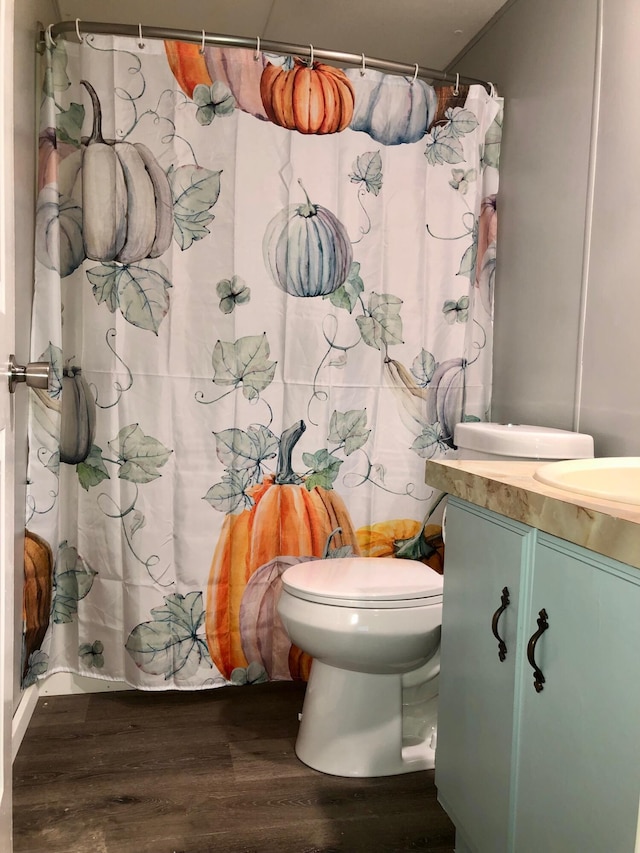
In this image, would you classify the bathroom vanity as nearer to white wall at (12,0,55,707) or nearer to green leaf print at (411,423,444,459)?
green leaf print at (411,423,444,459)

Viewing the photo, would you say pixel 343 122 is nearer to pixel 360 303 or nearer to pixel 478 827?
pixel 360 303

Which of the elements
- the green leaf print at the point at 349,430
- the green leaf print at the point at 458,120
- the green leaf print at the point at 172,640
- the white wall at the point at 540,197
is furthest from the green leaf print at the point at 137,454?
the green leaf print at the point at 458,120

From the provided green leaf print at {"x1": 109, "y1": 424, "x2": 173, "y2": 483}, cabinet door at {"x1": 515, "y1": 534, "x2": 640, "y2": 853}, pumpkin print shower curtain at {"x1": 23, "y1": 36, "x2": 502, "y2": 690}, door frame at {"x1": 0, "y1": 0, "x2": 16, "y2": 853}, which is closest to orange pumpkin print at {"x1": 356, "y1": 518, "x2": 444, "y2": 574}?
pumpkin print shower curtain at {"x1": 23, "y1": 36, "x2": 502, "y2": 690}

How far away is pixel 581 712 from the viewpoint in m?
0.94

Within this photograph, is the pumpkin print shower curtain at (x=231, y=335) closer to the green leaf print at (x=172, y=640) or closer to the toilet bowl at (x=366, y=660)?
the green leaf print at (x=172, y=640)

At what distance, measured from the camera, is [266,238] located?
204 cm

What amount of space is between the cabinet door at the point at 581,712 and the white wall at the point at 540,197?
93 centimetres

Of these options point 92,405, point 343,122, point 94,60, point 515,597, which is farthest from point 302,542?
point 94,60

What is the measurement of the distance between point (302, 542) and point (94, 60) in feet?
4.80

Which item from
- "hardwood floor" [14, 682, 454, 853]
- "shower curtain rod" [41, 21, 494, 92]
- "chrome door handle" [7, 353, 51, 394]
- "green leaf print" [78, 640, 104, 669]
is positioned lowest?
"hardwood floor" [14, 682, 454, 853]

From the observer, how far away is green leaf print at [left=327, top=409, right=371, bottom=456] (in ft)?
6.98

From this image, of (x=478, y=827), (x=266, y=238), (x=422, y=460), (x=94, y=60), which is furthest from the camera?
(x=422, y=460)

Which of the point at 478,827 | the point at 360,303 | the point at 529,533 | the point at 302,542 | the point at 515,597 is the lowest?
the point at 478,827

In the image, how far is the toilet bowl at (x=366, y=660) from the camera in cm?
164
